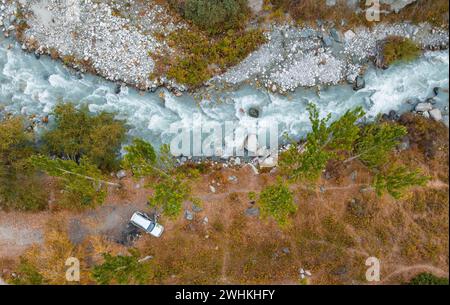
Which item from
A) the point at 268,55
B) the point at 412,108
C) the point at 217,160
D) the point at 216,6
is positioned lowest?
the point at 217,160

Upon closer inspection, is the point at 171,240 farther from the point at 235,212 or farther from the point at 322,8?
the point at 322,8

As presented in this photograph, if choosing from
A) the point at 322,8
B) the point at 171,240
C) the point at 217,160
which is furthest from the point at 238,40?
the point at 171,240

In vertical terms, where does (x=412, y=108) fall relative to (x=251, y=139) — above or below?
above

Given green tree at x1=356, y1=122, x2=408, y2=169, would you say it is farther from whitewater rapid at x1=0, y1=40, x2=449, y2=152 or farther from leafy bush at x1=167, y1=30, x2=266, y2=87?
leafy bush at x1=167, y1=30, x2=266, y2=87

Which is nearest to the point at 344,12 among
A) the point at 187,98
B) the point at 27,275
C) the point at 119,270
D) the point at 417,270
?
the point at 187,98

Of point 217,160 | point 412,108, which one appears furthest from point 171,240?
point 412,108

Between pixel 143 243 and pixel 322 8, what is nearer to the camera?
pixel 143 243
